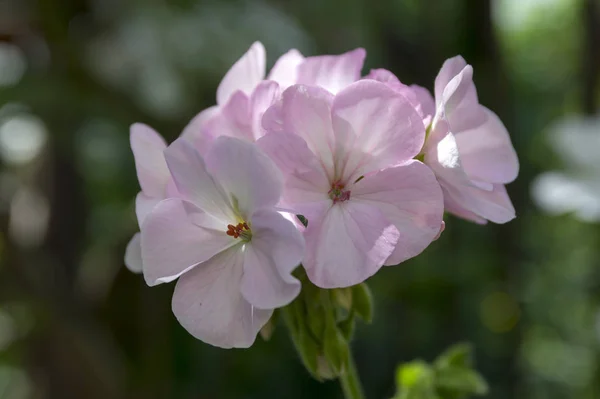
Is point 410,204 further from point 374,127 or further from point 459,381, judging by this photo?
point 459,381

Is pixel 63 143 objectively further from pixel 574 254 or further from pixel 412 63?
pixel 574 254

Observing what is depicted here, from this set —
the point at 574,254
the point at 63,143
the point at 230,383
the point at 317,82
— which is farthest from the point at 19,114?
the point at 574,254

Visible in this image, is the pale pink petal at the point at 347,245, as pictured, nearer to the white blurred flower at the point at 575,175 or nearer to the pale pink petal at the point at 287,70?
the pale pink petal at the point at 287,70

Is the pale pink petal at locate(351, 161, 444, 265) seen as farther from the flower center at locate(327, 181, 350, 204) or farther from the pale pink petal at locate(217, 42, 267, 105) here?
the pale pink petal at locate(217, 42, 267, 105)

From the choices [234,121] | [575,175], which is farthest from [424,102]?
[575,175]

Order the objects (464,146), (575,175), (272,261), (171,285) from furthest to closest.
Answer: (171,285), (575,175), (464,146), (272,261)

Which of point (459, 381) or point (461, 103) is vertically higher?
point (461, 103)

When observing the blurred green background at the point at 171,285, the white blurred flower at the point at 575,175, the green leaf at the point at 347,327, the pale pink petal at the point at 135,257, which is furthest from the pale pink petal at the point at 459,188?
the blurred green background at the point at 171,285
